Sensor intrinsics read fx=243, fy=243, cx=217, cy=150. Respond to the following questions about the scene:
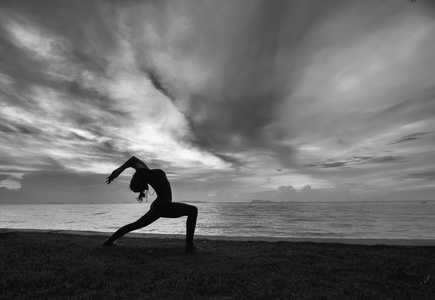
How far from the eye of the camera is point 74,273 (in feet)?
17.2

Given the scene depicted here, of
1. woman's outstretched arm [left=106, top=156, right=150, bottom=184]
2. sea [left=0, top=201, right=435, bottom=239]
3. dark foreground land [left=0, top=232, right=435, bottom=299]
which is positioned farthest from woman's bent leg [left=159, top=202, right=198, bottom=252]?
sea [left=0, top=201, right=435, bottom=239]

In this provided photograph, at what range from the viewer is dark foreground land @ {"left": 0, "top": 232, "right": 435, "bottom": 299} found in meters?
4.18

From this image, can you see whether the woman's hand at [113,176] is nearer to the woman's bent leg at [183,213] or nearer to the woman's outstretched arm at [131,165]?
the woman's outstretched arm at [131,165]

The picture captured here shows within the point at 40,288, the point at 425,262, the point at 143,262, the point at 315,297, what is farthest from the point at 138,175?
the point at 425,262

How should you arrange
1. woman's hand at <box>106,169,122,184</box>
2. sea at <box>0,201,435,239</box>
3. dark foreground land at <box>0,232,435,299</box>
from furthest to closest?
sea at <box>0,201,435,239</box> → woman's hand at <box>106,169,122,184</box> → dark foreground land at <box>0,232,435,299</box>

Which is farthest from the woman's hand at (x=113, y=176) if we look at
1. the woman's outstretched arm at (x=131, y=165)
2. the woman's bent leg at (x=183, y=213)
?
the woman's bent leg at (x=183, y=213)

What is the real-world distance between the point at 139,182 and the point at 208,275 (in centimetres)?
337

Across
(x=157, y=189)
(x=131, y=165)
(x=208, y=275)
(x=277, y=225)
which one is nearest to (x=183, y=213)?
(x=157, y=189)

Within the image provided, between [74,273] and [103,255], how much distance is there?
1.73m

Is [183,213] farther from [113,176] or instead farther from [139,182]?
[113,176]

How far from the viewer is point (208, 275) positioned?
518 centimetres

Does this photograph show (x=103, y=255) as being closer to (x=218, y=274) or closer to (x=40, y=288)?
(x=40, y=288)

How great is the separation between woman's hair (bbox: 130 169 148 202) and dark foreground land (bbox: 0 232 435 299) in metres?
1.81

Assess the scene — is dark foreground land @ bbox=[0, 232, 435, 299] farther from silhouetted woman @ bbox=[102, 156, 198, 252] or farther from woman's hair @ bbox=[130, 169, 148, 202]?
woman's hair @ bbox=[130, 169, 148, 202]
